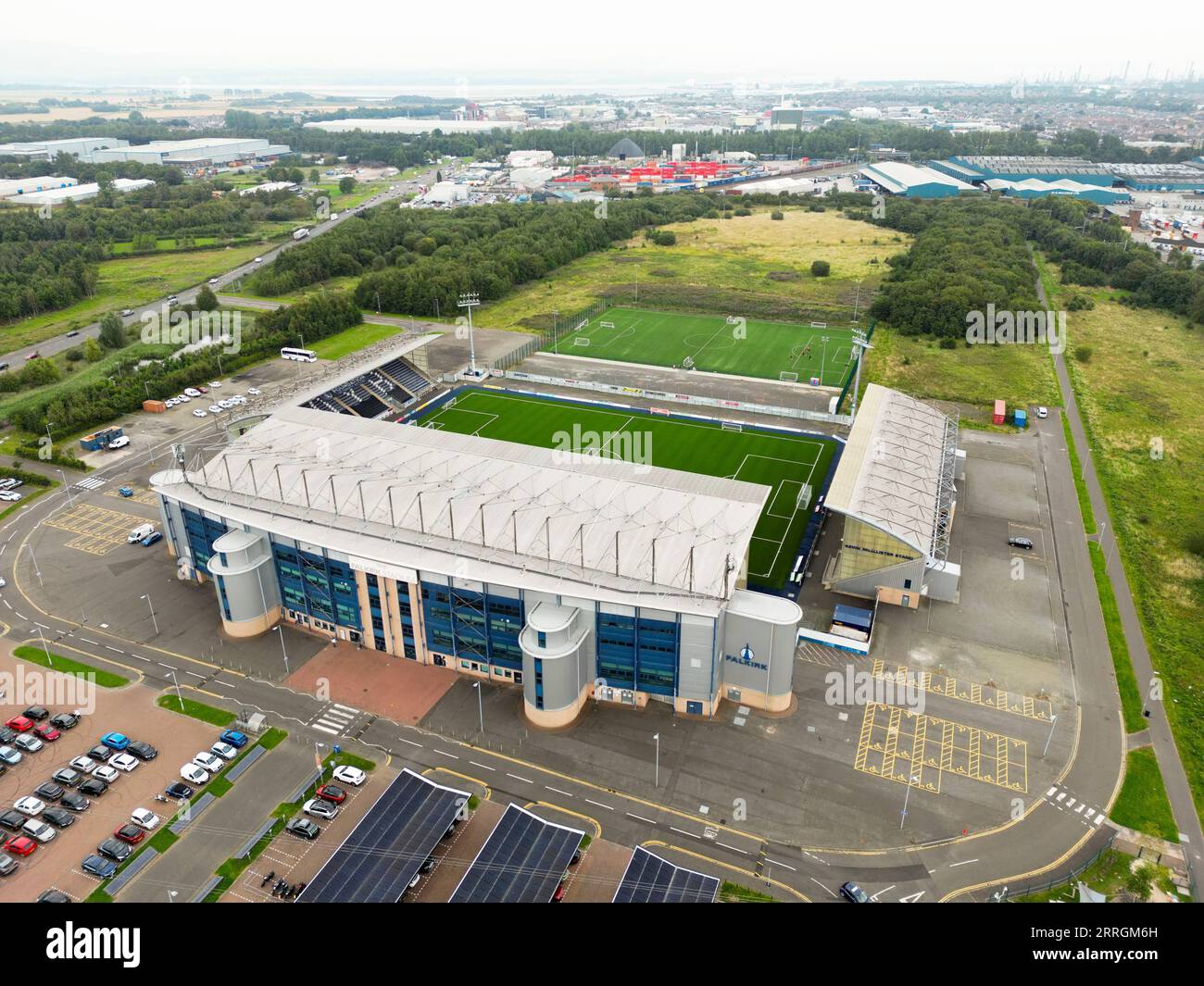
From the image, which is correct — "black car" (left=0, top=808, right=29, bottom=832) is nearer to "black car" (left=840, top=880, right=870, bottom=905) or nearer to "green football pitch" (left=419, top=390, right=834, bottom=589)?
"black car" (left=840, top=880, right=870, bottom=905)

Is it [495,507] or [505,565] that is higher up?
[495,507]

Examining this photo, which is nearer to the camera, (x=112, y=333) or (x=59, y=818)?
(x=59, y=818)

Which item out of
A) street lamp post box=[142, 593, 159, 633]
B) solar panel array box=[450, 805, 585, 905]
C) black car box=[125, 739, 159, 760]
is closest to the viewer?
solar panel array box=[450, 805, 585, 905]

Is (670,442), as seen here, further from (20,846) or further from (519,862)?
(20,846)

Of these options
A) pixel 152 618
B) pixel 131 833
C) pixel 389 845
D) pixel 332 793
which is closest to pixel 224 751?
pixel 131 833

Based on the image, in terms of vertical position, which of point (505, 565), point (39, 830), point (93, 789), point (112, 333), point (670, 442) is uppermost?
point (505, 565)

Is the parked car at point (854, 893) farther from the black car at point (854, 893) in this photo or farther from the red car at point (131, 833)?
the red car at point (131, 833)

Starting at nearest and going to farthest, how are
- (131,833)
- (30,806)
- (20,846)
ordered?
(20,846) < (131,833) < (30,806)

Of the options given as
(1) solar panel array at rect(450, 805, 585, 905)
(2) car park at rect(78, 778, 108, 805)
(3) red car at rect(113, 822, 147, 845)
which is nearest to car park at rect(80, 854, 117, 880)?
(3) red car at rect(113, 822, 147, 845)
